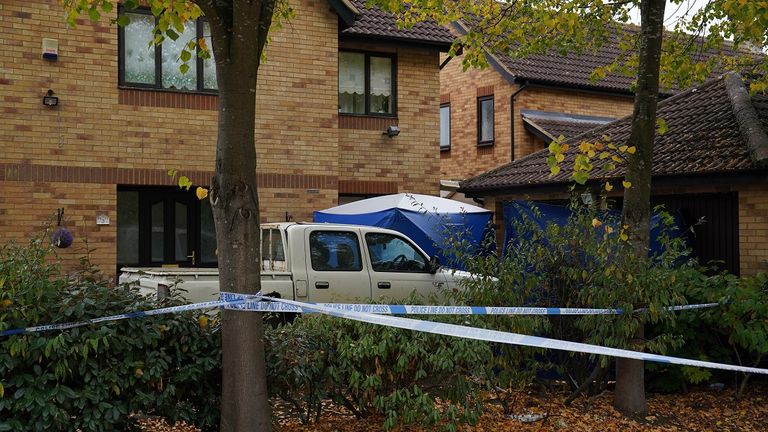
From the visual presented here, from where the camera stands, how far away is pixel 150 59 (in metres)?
14.8

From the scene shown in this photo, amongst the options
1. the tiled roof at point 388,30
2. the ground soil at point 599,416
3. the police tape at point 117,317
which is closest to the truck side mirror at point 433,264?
the ground soil at point 599,416

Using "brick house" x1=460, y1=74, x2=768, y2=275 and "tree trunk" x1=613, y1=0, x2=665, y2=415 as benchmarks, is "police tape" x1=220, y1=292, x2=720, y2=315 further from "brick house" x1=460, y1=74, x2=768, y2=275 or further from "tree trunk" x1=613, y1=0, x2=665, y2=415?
"brick house" x1=460, y1=74, x2=768, y2=275

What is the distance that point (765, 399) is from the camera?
909cm

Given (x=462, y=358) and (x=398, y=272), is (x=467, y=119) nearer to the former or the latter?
(x=398, y=272)

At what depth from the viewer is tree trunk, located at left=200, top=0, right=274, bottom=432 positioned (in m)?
6.00

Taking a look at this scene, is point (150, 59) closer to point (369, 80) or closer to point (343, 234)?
point (369, 80)

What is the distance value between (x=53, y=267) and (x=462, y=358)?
302 centimetres

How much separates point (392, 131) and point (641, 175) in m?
9.49

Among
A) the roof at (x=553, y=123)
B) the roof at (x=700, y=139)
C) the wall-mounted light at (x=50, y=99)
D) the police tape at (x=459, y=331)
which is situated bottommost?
the police tape at (x=459, y=331)

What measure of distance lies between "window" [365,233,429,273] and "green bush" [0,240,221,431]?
5529 millimetres

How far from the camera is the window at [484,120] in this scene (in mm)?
22328

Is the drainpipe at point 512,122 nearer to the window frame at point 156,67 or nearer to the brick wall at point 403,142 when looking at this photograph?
the brick wall at point 403,142

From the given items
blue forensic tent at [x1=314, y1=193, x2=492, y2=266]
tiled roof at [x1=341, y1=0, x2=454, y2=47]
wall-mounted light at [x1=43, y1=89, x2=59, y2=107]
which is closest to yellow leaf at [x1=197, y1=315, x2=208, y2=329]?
blue forensic tent at [x1=314, y1=193, x2=492, y2=266]

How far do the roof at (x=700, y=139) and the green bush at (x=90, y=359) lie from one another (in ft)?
21.5
